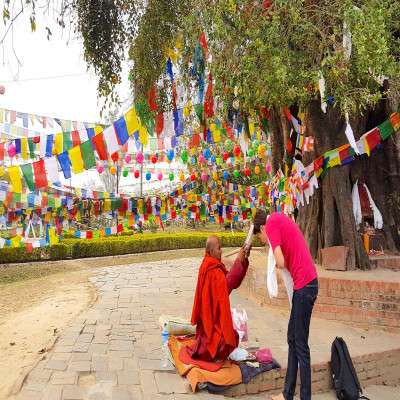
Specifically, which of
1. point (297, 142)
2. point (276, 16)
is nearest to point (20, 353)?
point (276, 16)

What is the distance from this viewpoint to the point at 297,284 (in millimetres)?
3727

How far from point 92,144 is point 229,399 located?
15.6ft

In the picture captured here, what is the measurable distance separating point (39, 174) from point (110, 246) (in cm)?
1071

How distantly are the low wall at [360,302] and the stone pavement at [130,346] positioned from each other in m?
0.19

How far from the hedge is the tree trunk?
10.4 metres

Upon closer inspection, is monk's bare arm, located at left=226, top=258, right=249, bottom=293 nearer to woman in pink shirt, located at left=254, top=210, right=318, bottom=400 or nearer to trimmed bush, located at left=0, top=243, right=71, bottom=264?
woman in pink shirt, located at left=254, top=210, right=318, bottom=400

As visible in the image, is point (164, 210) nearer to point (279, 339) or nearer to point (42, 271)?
point (42, 271)

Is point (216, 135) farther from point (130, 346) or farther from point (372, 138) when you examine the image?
point (130, 346)

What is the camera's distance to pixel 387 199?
8.67 m

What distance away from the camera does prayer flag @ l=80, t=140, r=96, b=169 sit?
728 centimetres

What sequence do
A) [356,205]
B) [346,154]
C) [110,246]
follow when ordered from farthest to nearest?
1. [110,246]
2. [356,205]
3. [346,154]

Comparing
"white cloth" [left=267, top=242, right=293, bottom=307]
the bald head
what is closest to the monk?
the bald head

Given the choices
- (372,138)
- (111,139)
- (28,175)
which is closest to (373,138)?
(372,138)

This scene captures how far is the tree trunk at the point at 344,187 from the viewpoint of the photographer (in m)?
7.56
